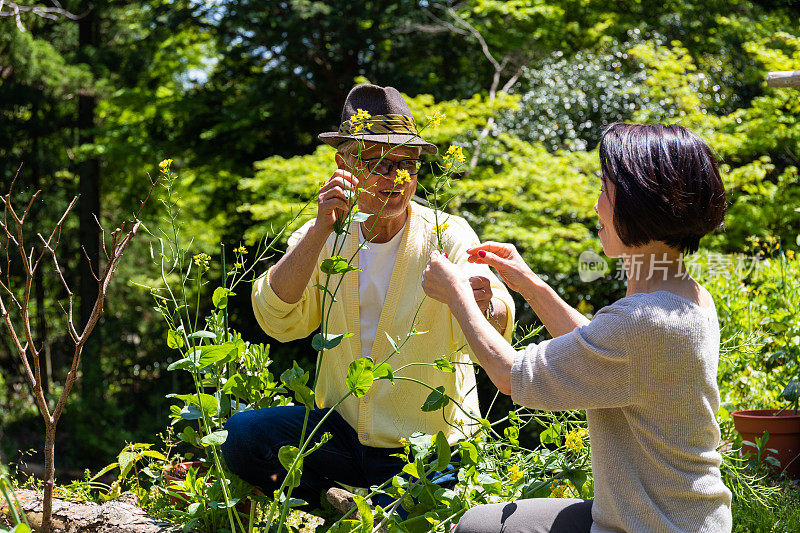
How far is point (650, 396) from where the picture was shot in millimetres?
1420

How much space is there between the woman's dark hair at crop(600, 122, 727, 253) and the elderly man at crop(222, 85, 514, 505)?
70 centimetres

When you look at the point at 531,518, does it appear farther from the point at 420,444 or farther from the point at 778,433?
the point at 778,433

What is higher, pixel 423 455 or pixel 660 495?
pixel 660 495

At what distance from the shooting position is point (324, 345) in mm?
1761

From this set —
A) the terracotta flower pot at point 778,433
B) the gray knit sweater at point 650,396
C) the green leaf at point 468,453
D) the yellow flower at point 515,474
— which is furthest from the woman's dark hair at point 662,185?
the terracotta flower pot at point 778,433

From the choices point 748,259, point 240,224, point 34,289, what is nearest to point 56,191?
point 34,289

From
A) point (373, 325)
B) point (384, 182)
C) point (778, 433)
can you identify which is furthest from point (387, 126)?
point (778, 433)

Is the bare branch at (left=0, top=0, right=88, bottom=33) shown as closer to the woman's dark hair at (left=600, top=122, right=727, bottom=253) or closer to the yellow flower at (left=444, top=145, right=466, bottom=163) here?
the yellow flower at (left=444, top=145, right=466, bottom=163)

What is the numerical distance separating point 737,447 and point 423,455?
1476 mm

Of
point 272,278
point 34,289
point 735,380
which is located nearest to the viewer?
point 272,278

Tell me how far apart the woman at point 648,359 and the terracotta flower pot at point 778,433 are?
1879mm

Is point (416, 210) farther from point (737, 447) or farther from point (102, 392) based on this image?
point (102, 392)

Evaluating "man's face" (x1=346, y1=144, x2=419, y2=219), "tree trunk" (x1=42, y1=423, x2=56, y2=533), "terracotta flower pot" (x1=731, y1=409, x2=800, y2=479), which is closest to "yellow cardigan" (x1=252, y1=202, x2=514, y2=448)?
"man's face" (x1=346, y1=144, x2=419, y2=219)

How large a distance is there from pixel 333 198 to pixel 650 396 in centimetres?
93
